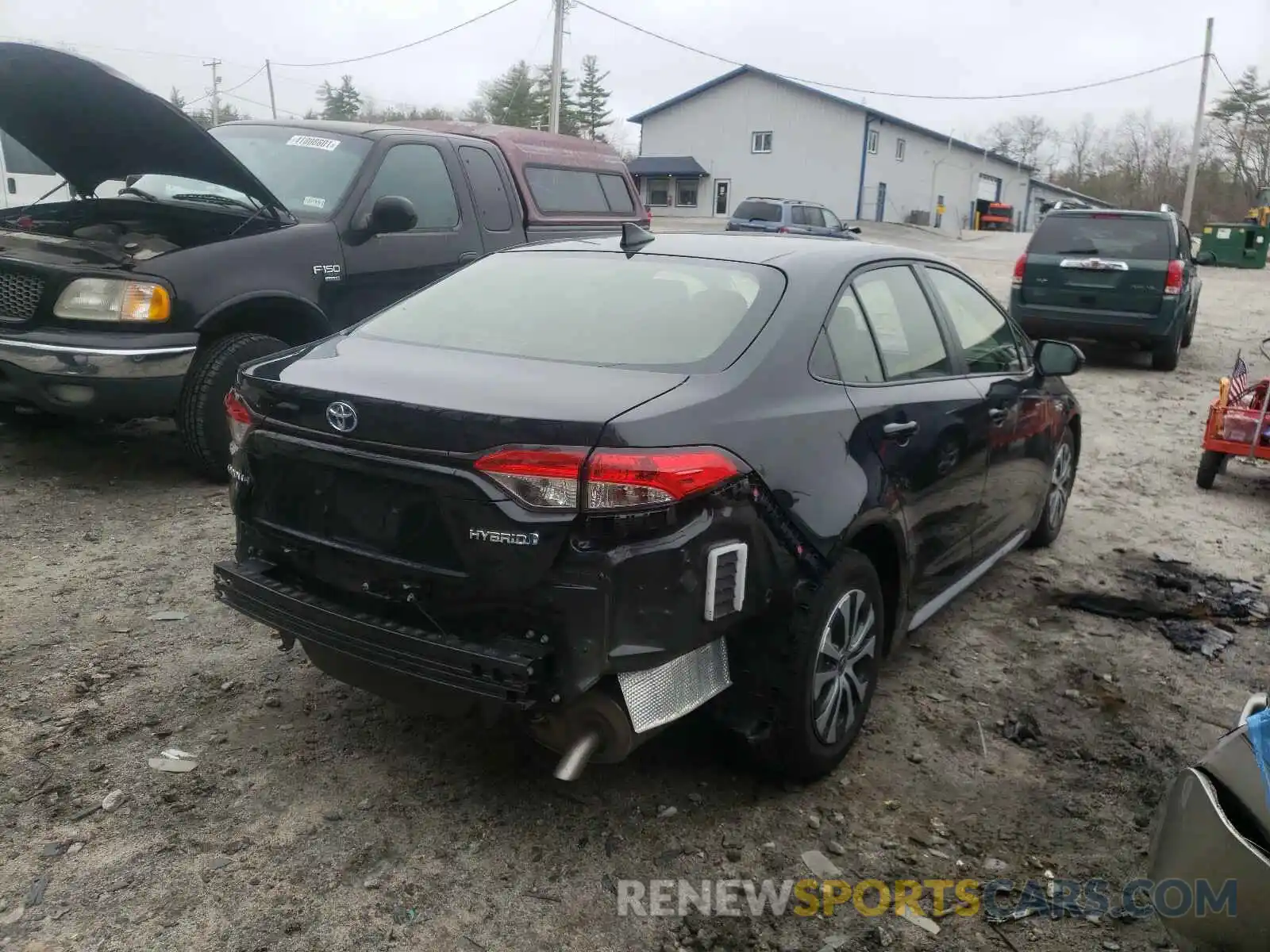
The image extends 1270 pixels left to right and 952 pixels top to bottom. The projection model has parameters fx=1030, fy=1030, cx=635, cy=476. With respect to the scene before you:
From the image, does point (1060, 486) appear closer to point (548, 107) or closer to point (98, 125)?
point (98, 125)

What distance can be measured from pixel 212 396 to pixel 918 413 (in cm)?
374

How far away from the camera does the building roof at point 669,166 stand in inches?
2020

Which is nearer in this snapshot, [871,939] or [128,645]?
[871,939]

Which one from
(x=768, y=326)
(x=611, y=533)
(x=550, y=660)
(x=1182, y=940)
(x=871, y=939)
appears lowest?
(x=871, y=939)

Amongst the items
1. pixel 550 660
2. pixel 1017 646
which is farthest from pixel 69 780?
pixel 1017 646

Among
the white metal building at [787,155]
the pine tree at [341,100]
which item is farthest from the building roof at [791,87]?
the pine tree at [341,100]

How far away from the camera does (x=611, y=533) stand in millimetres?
2482

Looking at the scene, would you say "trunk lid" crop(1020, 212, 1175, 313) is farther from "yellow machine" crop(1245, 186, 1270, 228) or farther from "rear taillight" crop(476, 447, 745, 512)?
"yellow machine" crop(1245, 186, 1270, 228)

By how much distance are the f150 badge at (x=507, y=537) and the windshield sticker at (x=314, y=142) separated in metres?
4.82

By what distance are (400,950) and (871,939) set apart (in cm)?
115

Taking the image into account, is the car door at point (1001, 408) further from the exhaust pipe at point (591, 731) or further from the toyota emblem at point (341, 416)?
the toyota emblem at point (341, 416)

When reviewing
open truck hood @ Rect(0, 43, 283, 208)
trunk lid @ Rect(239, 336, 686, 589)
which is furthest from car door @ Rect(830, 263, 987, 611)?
open truck hood @ Rect(0, 43, 283, 208)

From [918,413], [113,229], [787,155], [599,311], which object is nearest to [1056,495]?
[918,413]

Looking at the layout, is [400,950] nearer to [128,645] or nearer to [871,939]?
[871,939]
